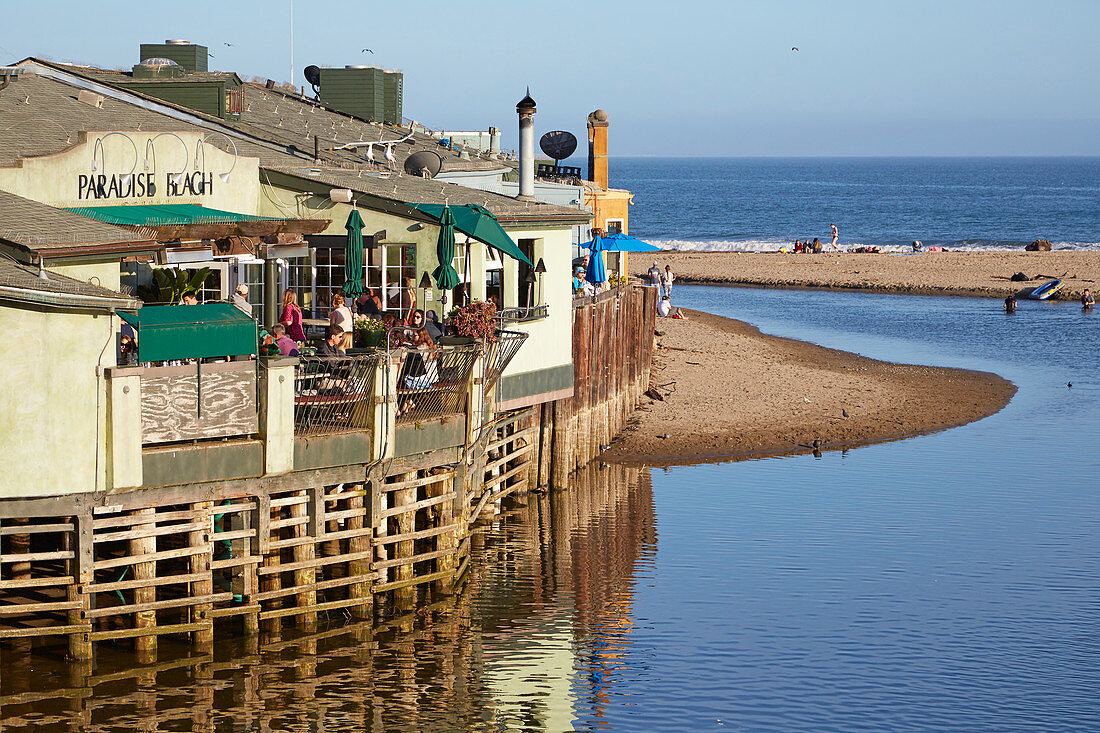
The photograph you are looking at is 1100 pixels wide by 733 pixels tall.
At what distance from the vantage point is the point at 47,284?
1761 cm

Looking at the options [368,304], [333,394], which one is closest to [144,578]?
[333,394]

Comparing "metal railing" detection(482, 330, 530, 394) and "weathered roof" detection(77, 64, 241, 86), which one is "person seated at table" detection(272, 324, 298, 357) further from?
"weathered roof" detection(77, 64, 241, 86)

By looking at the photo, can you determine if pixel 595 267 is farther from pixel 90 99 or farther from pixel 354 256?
pixel 354 256

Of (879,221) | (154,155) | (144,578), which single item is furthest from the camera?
(879,221)

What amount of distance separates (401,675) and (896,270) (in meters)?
68.1

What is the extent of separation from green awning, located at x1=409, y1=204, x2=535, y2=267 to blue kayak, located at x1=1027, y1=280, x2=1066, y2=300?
53.4 meters

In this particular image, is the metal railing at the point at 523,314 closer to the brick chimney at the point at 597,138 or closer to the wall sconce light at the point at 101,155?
the wall sconce light at the point at 101,155

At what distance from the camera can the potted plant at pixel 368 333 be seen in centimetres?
2217

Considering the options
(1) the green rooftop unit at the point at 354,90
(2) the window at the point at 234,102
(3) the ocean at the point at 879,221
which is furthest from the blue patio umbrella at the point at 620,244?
(3) the ocean at the point at 879,221

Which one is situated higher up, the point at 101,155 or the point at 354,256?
the point at 101,155

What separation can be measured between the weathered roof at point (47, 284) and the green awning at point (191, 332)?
0.53 metres

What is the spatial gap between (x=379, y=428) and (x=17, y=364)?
554 centimetres

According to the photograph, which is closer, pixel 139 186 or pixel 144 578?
pixel 144 578

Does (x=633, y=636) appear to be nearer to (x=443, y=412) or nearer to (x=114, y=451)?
(x=443, y=412)
